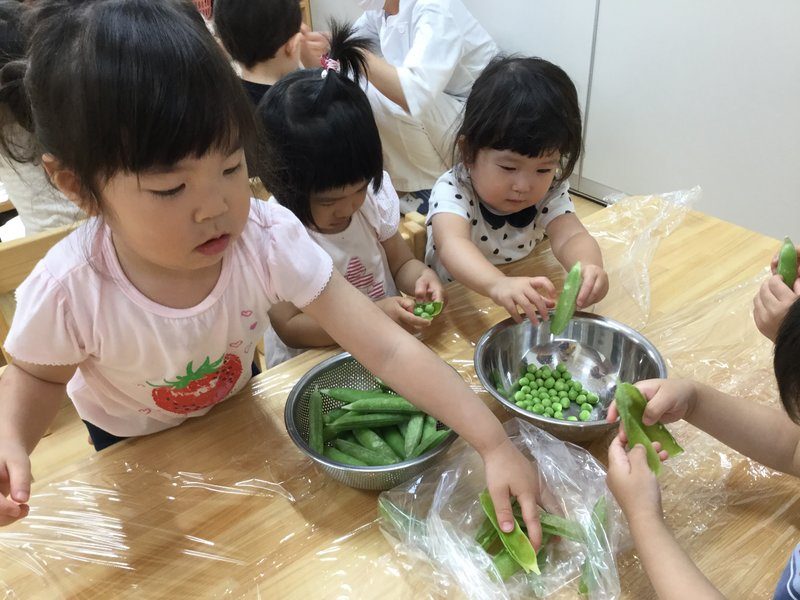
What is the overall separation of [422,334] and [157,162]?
23.5 inches

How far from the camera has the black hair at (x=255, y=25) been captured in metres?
1.87

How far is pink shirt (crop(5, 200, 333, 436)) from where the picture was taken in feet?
2.42

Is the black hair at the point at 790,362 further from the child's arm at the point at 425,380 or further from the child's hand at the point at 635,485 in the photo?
the child's arm at the point at 425,380

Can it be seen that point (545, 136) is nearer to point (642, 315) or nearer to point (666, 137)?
point (642, 315)

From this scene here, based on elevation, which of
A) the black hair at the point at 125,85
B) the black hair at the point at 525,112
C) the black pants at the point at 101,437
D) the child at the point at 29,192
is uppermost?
the black hair at the point at 125,85

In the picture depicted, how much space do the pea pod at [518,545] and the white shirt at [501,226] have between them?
2.40 feet

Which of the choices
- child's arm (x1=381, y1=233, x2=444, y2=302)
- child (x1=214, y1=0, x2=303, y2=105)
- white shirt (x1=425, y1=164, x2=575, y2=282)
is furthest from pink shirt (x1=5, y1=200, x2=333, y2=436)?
child (x1=214, y1=0, x2=303, y2=105)

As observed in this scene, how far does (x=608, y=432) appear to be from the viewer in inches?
32.2

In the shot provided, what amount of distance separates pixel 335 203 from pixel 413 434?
475 mm

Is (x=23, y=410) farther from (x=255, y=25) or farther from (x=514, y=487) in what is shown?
(x=255, y=25)

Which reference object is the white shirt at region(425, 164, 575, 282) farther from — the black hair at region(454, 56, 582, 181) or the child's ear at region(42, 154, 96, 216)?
the child's ear at region(42, 154, 96, 216)

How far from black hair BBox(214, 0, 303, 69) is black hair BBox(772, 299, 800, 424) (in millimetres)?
1745

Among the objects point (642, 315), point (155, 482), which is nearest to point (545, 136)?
point (642, 315)

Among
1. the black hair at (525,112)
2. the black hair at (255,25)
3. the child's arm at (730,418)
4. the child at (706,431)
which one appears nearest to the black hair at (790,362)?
the child at (706,431)
